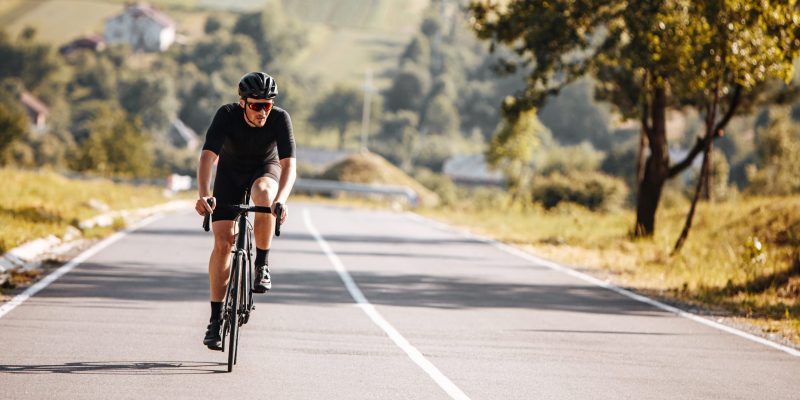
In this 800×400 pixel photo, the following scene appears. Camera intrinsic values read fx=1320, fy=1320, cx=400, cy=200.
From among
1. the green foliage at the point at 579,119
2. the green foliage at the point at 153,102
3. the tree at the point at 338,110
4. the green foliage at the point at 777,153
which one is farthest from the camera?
the tree at the point at 338,110

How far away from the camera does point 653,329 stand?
12.7m

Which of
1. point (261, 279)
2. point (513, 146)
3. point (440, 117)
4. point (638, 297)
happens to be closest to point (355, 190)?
point (513, 146)

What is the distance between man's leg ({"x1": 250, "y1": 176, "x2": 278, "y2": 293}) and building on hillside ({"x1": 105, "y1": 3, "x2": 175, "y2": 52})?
18677 centimetres

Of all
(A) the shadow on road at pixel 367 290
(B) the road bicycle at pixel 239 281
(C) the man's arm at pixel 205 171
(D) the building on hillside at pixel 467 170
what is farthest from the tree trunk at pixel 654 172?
(D) the building on hillside at pixel 467 170

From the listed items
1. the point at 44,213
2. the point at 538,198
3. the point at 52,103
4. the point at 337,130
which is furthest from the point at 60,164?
the point at 44,213

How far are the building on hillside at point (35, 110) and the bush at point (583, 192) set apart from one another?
10665cm

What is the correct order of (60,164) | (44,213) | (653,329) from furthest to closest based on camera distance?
(60,164) → (44,213) → (653,329)

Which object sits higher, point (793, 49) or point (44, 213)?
point (793, 49)

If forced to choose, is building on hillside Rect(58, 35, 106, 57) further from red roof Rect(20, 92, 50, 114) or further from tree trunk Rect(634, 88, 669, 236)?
tree trunk Rect(634, 88, 669, 236)

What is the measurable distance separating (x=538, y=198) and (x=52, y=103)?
113 metres

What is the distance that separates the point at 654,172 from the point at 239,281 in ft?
64.8

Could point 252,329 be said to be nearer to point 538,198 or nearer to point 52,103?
point 538,198

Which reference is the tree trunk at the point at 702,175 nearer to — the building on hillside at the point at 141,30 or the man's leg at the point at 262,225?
the man's leg at the point at 262,225

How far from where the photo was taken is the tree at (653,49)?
18.9m
